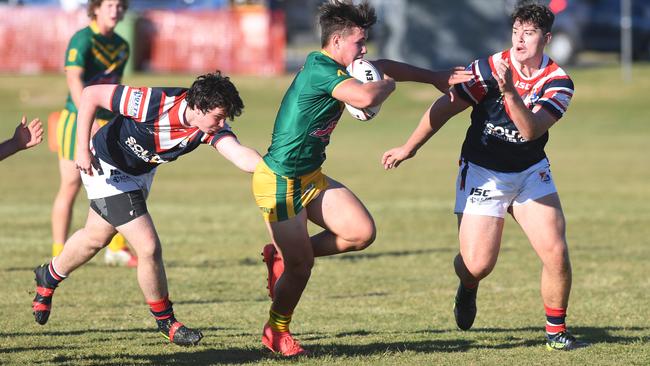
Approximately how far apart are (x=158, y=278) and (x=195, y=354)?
51 cm

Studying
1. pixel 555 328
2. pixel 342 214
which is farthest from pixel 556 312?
pixel 342 214

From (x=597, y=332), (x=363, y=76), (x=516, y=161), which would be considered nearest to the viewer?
(x=363, y=76)

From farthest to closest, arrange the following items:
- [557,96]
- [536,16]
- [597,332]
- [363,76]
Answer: [597,332] → [557,96] → [536,16] → [363,76]

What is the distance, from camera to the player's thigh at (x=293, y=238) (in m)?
6.24

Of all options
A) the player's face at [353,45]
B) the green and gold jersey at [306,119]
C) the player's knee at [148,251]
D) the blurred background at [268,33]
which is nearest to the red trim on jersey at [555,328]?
the green and gold jersey at [306,119]

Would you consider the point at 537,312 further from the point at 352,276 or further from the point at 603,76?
the point at 603,76

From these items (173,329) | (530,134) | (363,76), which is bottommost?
(173,329)

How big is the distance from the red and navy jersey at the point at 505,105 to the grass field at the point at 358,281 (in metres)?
1.17

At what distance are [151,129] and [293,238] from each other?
1112 millimetres

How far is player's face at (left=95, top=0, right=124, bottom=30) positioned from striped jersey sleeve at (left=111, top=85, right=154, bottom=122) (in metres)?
3.01

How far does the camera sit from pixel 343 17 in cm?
599

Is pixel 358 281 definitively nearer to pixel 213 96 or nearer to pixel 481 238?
pixel 481 238

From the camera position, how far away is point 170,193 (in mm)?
16016

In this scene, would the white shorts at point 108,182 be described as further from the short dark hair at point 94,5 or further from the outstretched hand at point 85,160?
the short dark hair at point 94,5
